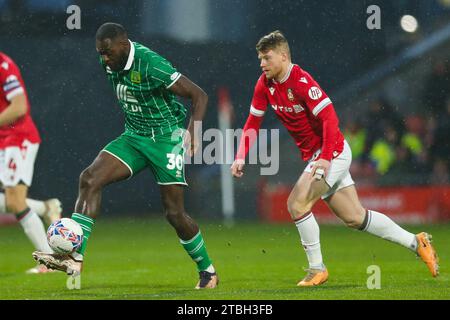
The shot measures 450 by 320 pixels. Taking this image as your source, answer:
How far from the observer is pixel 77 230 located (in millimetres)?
7516

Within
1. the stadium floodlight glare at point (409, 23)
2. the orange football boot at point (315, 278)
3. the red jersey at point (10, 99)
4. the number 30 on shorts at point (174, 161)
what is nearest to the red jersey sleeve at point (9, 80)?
the red jersey at point (10, 99)

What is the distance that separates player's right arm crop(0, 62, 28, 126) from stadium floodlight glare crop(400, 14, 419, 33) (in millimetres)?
9791

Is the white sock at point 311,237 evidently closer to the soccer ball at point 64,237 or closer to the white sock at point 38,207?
the soccer ball at point 64,237

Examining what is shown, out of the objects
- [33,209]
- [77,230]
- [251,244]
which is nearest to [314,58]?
[251,244]

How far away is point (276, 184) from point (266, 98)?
906cm

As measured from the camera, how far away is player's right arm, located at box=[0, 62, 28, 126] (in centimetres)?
892

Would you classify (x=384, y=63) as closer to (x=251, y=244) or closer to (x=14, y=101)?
(x=251, y=244)

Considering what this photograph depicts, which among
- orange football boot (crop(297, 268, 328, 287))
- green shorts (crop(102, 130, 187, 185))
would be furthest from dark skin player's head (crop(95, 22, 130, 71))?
orange football boot (crop(297, 268, 328, 287))

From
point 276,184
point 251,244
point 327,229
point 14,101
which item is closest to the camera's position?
point 14,101

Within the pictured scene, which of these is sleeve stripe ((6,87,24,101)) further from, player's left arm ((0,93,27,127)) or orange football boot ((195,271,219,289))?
orange football boot ((195,271,219,289))

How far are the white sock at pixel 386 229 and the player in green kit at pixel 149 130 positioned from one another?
1.26m

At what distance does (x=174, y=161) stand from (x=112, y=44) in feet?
3.23

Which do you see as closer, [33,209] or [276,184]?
[33,209]

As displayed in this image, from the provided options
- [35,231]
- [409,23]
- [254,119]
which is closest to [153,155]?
[254,119]
